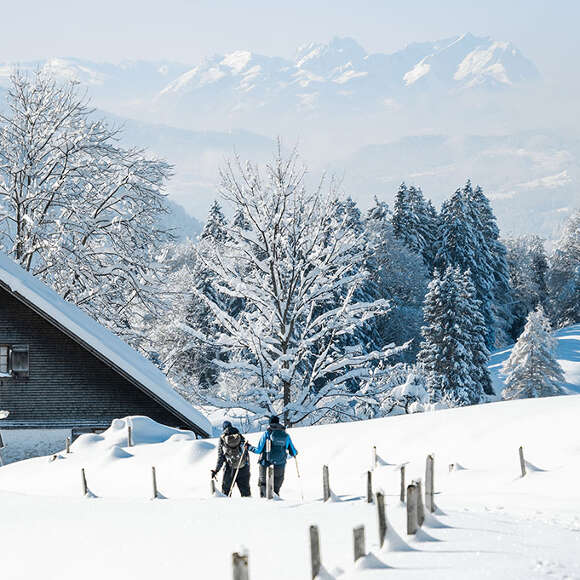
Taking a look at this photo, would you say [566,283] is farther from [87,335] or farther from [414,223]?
[87,335]

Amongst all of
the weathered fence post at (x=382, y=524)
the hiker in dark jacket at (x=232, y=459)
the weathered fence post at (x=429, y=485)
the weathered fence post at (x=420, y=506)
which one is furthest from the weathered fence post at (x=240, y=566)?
the hiker in dark jacket at (x=232, y=459)

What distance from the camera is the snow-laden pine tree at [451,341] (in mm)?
53375

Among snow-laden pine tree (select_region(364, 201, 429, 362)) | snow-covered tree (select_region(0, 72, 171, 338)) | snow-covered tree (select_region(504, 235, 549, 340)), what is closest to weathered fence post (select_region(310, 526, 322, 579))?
snow-covered tree (select_region(0, 72, 171, 338))

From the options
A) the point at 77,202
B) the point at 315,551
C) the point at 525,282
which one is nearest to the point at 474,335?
the point at 525,282

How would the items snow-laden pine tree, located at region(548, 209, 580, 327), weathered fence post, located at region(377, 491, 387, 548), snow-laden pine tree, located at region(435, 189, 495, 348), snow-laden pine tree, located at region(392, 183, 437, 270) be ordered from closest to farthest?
weathered fence post, located at region(377, 491, 387, 548)
snow-laden pine tree, located at region(435, 189, 495, 348)
snow-laden pine tree, located at region(392, 183, 437, 270)
snow-laden pine tree, located at region(548, 209, 580, 327)

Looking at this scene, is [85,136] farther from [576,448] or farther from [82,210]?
[576,448]

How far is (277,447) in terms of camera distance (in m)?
13.8

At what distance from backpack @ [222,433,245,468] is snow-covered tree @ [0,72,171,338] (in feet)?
52.1

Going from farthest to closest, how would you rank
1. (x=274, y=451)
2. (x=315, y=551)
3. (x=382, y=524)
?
1. (x=274, y=451)
2. (x=382, y=524)
3. (x=315, y=551)

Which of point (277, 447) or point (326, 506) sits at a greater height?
point (277, 447)

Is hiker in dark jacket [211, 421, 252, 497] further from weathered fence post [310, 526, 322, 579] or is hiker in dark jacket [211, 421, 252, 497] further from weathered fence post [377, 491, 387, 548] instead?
weathered fence post [310, 526, 322, 579]

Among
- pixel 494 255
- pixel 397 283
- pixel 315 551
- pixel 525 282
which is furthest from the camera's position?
pixel 525 282

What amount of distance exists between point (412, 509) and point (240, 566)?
3.14 meters

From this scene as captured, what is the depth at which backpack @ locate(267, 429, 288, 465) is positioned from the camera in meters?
13.8
